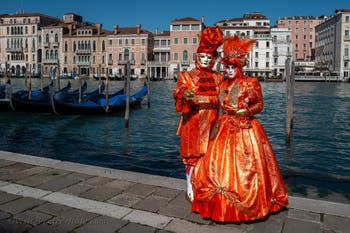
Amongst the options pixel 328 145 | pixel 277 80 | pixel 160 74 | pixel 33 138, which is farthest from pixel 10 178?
pixel 160 74

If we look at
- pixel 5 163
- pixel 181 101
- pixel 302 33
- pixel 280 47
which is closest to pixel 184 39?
pixel 280 47

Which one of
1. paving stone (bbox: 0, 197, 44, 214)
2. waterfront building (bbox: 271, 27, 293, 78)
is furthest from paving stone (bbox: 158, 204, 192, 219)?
waterfront building (bbox: 271, 27, 293, 78)

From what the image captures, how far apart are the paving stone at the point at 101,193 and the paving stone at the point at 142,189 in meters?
0.11

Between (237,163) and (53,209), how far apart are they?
1389 millimetres

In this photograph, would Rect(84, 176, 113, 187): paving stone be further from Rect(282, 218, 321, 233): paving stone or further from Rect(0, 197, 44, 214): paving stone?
Rect(282, 218, 321, 233): paving stone

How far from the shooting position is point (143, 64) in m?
47.8

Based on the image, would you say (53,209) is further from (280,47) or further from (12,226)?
(280,47)

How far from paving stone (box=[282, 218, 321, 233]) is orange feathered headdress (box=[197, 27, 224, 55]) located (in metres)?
1.34

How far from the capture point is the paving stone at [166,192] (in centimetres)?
313

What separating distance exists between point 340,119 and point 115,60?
127 feet

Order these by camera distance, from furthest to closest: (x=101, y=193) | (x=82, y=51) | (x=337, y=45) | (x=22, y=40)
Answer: (x=22, y=40), (x=82, y=51), (x=337, y=45), (x=101, y=193)

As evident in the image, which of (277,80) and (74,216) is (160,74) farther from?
(74,216)

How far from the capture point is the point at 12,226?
2.53 m

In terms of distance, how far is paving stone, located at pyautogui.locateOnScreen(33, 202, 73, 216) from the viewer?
2.77 m
